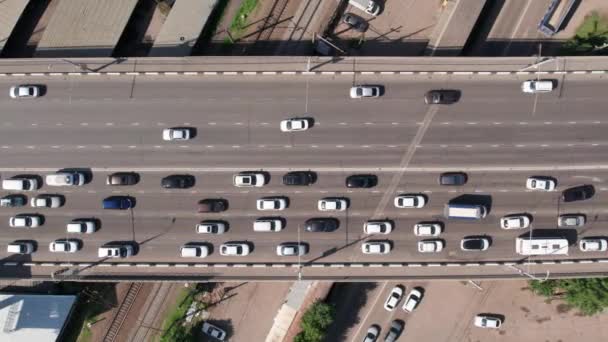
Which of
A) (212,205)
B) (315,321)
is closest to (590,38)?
(315,321)

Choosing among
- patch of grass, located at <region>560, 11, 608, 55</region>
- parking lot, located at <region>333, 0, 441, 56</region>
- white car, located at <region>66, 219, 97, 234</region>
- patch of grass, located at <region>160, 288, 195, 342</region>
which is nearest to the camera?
white car, located at <region>66, 219, 97, 234</region>

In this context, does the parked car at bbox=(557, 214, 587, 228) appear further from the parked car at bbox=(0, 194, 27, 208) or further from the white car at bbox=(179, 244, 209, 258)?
the parked car at bbox=(0, 194, 27, 208)

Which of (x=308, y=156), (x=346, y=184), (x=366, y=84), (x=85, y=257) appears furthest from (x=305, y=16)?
(x=85, y=257)

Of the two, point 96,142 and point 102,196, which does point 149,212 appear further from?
point 96,142

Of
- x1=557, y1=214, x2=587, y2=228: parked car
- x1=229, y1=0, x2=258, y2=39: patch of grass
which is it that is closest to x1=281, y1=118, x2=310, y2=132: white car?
x1=229, y1=0, x2=258, y2=39: patch of grass

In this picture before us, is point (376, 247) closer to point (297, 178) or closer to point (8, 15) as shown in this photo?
point (297, 178)

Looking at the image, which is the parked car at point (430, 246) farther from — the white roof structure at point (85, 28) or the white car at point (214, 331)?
the white roof structure at point (85, 28)
